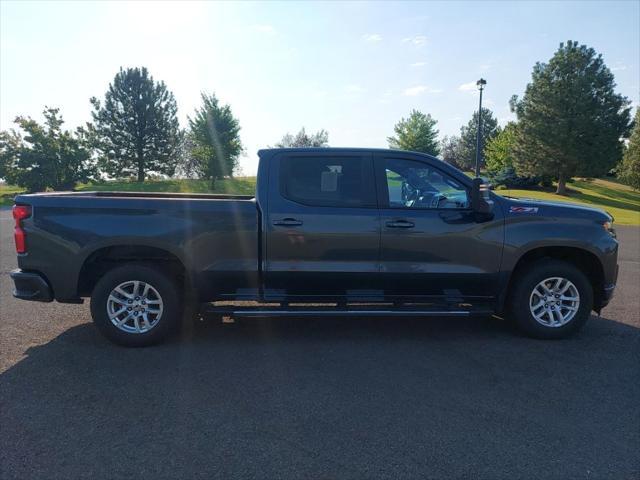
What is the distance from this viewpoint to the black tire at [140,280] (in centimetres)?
457

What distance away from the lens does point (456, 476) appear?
8.66 feet

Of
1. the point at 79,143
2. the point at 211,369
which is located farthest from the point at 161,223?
the point at 79,143

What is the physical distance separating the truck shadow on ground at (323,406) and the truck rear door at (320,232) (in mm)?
614

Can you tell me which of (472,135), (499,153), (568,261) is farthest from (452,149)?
(568,261)

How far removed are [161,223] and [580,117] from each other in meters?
42.1

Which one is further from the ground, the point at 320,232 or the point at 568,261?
the point at 320,232

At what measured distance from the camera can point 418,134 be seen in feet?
170

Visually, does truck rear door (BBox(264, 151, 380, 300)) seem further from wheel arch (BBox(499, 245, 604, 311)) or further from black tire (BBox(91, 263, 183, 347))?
wheel arch (BBox(499, 245, 604, 311))

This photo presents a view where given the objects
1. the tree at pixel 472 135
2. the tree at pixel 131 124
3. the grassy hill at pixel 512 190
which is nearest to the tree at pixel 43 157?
the grassy hill at pixel 512 190

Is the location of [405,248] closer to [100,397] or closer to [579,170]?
[100,397]

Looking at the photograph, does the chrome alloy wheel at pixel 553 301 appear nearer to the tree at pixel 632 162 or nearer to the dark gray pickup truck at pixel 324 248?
the dark gray pickup truck at pixel 324 248

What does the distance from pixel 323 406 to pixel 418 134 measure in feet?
168

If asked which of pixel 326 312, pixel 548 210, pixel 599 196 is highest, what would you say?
pixel 548 210

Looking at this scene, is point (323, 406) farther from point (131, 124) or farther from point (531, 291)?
point (131, 124)
